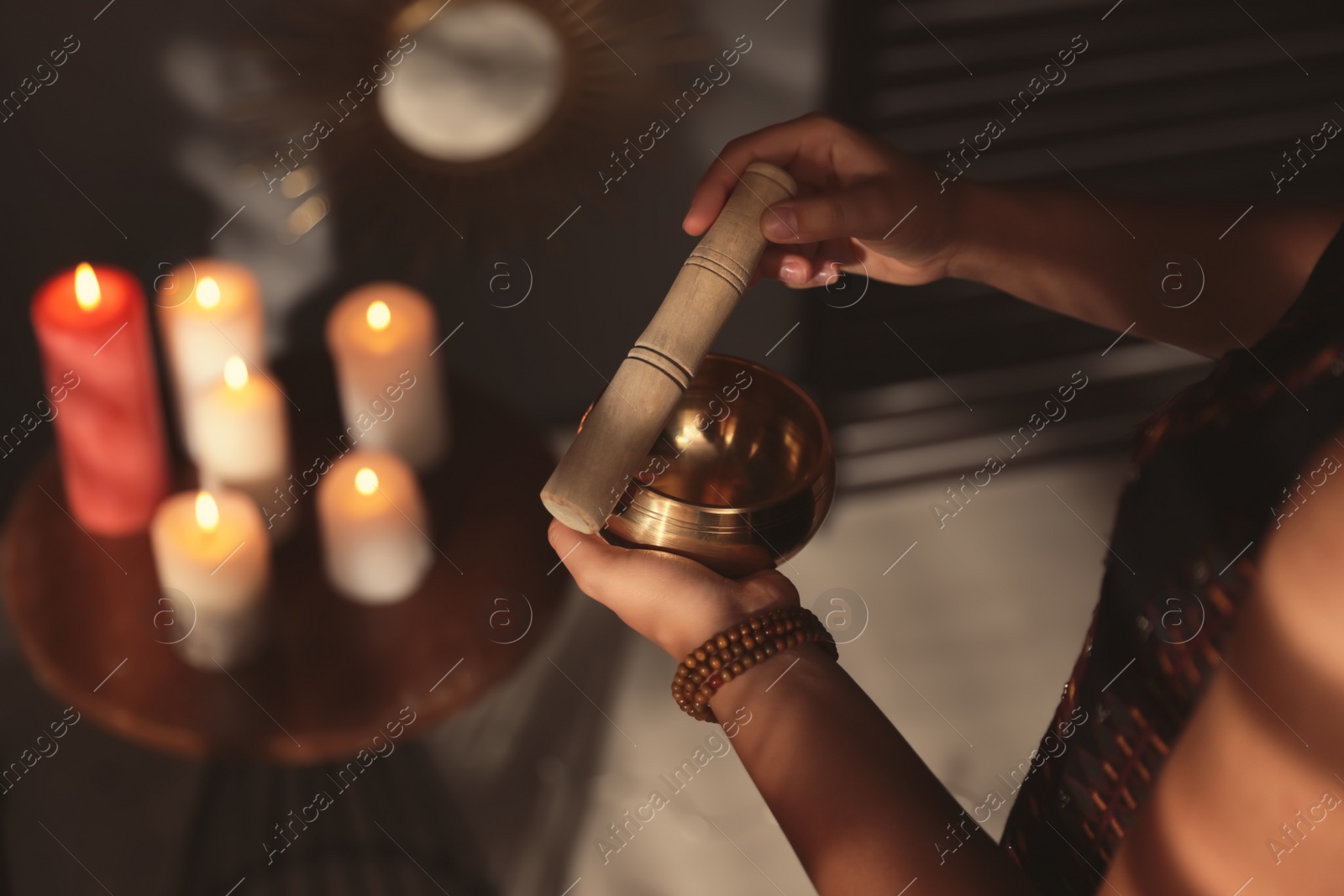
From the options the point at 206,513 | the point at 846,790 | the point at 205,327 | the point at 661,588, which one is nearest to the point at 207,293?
the point at 205,327

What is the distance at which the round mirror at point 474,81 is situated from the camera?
4.42 ft

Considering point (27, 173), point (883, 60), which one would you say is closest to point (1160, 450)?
point (883, 60)

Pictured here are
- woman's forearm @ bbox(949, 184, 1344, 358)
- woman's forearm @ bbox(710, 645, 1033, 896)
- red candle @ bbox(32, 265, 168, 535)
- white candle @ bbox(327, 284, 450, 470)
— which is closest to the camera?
woman's forearm @ bbox(710, 645, 1033, 896)

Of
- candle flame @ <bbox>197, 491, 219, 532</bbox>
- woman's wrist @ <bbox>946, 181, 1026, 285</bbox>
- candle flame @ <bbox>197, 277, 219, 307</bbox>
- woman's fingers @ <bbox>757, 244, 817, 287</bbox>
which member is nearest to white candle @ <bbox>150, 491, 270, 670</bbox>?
candle flame @ <bbox>197, 491, 219, 532</bbox>

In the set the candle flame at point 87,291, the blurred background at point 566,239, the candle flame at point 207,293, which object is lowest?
the blurred background at point 566,239

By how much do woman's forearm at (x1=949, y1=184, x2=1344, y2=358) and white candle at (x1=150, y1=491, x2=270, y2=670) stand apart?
1.94 feet

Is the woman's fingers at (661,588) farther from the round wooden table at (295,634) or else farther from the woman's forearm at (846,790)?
the round wooden table at (295,634)

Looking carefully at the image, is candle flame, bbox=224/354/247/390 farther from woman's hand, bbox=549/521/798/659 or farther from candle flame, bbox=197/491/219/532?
woman's hand, bbox=549/521/798/659

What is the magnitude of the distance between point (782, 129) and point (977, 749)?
1.04 metres

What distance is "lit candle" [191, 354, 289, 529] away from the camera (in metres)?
0.95

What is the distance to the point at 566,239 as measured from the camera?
5.02ft

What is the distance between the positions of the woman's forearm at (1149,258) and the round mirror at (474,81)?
28.7 inches

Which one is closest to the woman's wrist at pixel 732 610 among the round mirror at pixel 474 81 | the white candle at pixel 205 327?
the white candle at pixel 205 327

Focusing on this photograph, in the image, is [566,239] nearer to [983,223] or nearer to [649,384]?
[983,223]
